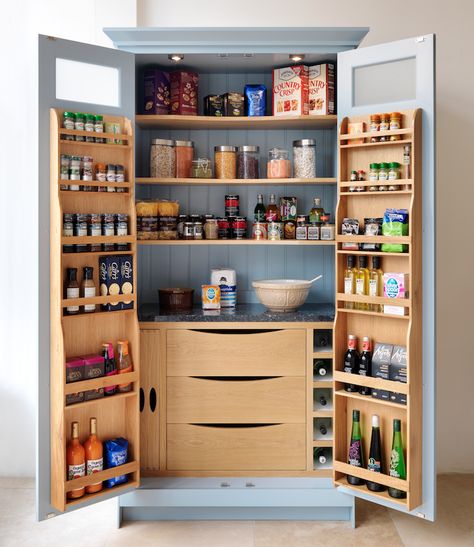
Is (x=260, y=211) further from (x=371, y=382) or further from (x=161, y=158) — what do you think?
(x=371, y=382)

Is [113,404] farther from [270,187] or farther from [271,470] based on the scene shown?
[270,187]

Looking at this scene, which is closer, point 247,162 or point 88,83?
point 247,162

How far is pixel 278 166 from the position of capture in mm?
3295

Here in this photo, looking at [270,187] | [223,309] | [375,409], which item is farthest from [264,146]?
[375,409]

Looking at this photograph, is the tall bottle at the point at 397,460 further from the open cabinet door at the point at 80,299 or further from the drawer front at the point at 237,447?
the open cabinet door at the point at 80,299

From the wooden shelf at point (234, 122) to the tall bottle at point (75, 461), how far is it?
5.25 ft

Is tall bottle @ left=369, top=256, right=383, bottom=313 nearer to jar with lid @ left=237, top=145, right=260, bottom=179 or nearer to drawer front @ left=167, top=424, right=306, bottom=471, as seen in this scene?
drawer front @ left=167, top=424, right=306, bottom=471

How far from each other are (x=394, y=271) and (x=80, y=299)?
144 cm

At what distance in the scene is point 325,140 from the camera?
3.60 metres

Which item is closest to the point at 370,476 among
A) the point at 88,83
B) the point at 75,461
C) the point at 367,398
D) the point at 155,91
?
the point at 367,398

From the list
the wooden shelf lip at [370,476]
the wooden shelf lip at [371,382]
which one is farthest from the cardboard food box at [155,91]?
the wooden shelf lip at [370,476]

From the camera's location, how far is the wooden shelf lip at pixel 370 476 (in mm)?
2752

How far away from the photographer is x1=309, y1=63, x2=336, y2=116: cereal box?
3217 mm
